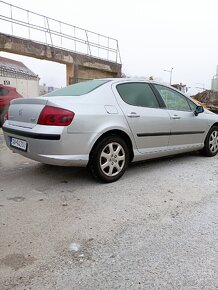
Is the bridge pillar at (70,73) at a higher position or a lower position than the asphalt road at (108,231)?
higher

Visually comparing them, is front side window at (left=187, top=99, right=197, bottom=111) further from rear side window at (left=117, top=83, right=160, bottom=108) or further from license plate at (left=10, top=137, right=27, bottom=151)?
license plate at (left=10, top=137, right=27, bottom=151)

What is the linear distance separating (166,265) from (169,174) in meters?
2.14

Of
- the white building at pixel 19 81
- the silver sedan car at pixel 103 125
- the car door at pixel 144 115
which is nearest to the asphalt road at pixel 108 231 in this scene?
the silver sedan car at pixel 103 125

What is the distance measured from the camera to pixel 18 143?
10.8 ft

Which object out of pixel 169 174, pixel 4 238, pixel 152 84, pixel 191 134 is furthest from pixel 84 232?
pixel 191 134

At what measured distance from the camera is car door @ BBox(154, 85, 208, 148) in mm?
4113

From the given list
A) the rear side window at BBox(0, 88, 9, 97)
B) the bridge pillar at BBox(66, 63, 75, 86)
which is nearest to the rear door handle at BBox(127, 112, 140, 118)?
the rear side window at BBox(0, 88, 9, 97)

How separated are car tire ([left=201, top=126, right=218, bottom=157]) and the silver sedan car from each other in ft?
2.03

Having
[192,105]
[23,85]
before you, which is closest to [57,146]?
[192,105]

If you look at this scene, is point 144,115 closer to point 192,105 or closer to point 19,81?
point 192,105

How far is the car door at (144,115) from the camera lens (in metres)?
3.52

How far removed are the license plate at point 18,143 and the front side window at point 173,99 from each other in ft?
7.32

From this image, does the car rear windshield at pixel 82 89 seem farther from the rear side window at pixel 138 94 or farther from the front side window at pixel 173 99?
the front side window at pixel 173 99

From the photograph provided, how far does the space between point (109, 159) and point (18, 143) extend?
120cm
